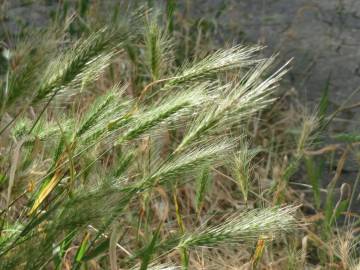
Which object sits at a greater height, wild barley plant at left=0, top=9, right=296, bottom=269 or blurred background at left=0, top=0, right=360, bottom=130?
wild barley plant at left=0, top=9, right=296, bottom=269

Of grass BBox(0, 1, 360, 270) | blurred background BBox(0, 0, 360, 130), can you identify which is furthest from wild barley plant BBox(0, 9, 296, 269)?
blurred background BBox(0, 0, 360, 130)

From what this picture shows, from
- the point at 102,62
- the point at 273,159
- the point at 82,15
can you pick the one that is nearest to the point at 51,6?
the point at 82,15

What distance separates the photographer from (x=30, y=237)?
4.28 feet

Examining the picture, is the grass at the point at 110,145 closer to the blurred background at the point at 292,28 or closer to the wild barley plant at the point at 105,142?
the wild barley plant at the point at 105,142

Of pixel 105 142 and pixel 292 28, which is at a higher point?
pixel 105 142

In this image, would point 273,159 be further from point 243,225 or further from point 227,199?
point 243,225

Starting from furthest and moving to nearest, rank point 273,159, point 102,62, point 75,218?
point 273,159
point 102,62
point 75,218

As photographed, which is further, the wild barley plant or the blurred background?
the blurred background

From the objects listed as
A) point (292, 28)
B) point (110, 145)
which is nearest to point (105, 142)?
point (110, 145)

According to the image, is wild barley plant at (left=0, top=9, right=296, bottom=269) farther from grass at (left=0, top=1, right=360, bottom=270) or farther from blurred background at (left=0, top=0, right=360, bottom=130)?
blurred background at (left=0, top=0, right=360, bottom=130)

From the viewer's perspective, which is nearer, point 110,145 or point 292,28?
point 110,145

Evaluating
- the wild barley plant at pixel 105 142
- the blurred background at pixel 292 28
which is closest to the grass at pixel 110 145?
the wild barley plant at pixel 105 142

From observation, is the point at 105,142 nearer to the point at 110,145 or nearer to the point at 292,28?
the point at 110,145

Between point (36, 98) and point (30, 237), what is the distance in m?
0.21
